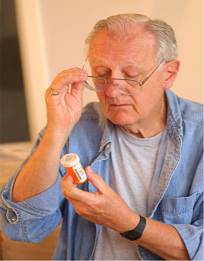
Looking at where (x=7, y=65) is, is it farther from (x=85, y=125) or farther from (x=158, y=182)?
(x=158, y=182)

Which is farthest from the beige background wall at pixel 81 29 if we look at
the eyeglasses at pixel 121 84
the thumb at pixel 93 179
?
the thumb at pixel 93 179

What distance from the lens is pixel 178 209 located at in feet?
3.89

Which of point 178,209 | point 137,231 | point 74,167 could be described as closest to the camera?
point 74,167

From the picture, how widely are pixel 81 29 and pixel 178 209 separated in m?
1.03

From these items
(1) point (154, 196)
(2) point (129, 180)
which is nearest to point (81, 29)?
(2) point (129, 180)

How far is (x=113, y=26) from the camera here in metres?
1.14

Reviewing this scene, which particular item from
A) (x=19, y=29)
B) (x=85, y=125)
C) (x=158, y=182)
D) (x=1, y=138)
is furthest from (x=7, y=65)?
(x=158, y=182)

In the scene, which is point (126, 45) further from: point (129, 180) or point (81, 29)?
point (129, 180)

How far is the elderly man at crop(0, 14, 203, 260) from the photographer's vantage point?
1103 mm

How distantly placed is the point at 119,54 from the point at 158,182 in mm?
569

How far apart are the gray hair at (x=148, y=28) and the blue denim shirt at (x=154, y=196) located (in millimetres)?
230

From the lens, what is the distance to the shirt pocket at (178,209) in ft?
3.84

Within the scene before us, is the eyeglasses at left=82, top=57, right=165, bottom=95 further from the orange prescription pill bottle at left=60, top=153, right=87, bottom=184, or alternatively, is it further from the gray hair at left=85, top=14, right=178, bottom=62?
the orange prescription pill bottle at left=60, top=153, right=87, bottom=184

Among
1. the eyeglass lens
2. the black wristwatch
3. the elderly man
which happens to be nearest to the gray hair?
the elderly man
